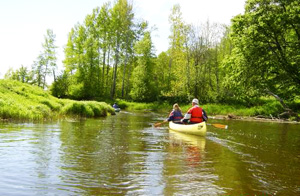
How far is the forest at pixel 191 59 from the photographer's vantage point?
18.5 meters

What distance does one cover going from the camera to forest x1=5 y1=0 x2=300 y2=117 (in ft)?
60.8

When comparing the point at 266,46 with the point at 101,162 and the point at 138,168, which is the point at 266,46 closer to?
the point at 138,168

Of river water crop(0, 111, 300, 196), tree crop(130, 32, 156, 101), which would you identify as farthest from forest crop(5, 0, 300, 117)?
river water crop(0, 111, 300, 196)

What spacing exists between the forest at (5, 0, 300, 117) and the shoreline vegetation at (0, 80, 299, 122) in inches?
64.0

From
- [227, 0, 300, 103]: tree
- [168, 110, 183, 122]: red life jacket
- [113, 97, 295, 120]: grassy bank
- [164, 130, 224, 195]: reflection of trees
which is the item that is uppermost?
[227, 0, 300, 103]: tree

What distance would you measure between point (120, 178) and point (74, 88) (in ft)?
124

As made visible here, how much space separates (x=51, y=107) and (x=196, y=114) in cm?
1018

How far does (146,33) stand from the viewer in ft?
144

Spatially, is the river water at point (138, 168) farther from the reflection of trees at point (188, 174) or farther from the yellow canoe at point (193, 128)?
the yellow canoe at point (193, 128)

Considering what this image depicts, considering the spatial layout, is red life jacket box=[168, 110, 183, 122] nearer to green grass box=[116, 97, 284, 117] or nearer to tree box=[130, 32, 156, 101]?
green grass box=[116, 97, 284, 117]

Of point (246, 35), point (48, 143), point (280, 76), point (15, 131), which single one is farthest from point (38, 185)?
point (280, 76)

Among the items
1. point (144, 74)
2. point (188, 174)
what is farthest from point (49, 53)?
point (188, 174)

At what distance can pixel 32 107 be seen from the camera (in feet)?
52.6

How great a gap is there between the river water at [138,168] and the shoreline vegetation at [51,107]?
4710 millimetres
